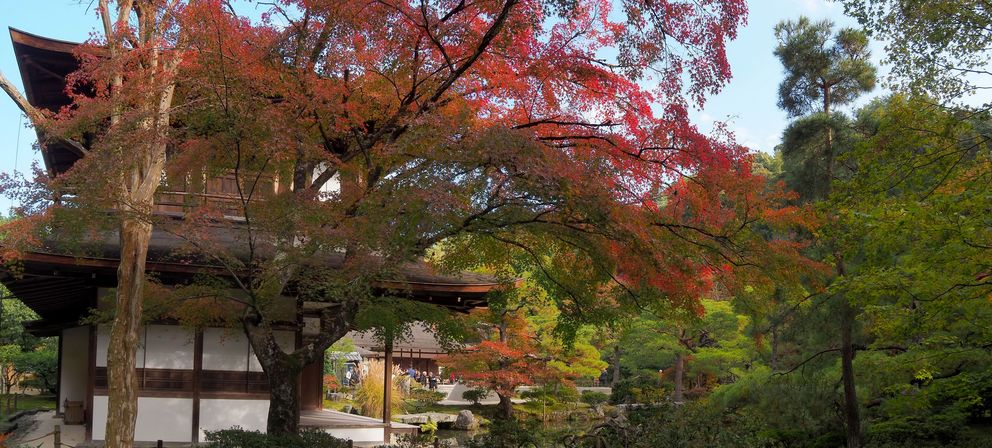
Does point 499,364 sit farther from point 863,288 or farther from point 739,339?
point 863,288

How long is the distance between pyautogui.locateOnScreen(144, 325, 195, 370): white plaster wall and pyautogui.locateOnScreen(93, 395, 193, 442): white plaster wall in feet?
1.71

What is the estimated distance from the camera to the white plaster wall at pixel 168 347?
474 inches

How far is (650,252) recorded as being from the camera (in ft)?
27.2

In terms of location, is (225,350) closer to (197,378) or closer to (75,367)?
(197,378)

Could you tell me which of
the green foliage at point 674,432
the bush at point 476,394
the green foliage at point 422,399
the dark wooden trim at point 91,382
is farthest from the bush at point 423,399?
the green foliage at point 674,432

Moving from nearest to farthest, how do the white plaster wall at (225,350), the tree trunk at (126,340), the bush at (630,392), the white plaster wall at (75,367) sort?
the tree trunk at (126,340)
the white plaster wall at (225,350)
the white plaster wall at (75,367)
the bush at (630,392)

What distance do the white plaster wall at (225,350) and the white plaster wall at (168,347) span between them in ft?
0.76

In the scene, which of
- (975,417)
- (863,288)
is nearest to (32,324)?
(863,288)

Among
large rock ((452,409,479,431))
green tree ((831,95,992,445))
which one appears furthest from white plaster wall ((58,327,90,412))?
green tree ((831,95,992,445))

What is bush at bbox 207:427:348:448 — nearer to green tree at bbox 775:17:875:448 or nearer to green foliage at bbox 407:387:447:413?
green tree at bbox 775:17:875:448

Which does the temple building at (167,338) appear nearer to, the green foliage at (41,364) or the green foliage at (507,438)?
the green foliage at (507,438)

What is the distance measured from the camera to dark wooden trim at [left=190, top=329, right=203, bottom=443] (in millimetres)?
12180

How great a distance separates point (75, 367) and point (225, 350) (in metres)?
6.95

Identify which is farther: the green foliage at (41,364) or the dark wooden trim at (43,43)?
the green foliage at (41,364)
